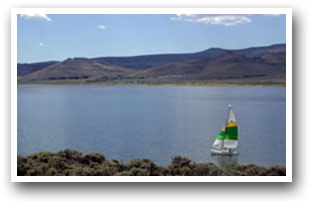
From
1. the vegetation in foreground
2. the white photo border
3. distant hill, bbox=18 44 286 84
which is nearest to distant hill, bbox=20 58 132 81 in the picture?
distant hill, bbox=18 44 286 84

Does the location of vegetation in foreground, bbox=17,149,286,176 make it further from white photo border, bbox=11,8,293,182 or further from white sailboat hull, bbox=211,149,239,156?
white sailboat hull, bbox=211,149,239,156

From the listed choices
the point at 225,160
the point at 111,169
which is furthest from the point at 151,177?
the point at 225,160

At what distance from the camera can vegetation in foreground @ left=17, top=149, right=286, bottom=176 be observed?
291 inches

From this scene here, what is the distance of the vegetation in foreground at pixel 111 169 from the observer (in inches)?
291

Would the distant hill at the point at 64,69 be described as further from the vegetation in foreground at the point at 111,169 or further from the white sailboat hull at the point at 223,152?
the white sailboat hull at the point at 223,152

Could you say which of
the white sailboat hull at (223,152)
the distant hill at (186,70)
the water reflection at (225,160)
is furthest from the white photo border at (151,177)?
the distant hill at (186,70)

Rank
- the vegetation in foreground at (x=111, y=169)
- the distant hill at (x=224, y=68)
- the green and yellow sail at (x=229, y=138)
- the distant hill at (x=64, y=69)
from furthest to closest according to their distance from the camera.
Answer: the distant hill at (x=224, y=68)
the distant hill at (x=64, y=69)
the green and yellow sail at (x=229, y=138)
the vegetation in foreground at (x=111, y=169)

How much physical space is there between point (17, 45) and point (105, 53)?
2519 mm

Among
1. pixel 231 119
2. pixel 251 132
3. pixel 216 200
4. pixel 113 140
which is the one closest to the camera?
pixel 216 200

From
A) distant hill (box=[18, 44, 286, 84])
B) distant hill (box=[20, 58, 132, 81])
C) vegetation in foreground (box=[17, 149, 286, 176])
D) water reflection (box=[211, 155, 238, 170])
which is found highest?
distant hill (box=[18, 44, 286, 84])
